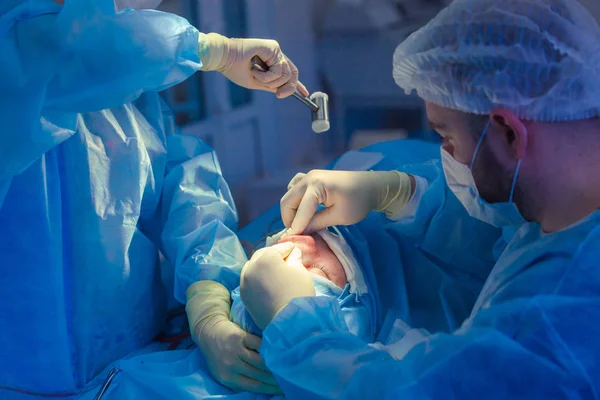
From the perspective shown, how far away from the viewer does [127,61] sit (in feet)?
3.69

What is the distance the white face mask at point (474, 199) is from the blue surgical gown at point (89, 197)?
61 cm

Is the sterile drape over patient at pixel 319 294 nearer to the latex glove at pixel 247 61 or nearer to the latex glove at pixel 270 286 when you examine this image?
the latex glove at pixel 270 286

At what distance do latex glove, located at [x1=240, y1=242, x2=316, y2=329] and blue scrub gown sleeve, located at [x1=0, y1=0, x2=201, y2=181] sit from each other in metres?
0.45

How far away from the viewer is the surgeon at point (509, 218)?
2.79ft

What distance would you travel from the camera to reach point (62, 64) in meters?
1.08

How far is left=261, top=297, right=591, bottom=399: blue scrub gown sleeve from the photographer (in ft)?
2.75

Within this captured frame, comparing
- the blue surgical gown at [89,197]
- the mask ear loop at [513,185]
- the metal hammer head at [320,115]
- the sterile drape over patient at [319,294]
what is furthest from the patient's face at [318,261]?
the mask ear loop at [513,185]

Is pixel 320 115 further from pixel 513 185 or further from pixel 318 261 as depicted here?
pixel 513 185

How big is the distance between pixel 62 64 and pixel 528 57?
832 mm

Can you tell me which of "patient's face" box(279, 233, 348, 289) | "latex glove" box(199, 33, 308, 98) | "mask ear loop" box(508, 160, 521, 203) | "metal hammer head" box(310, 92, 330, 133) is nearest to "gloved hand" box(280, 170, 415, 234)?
"patient's face" box(279, 233, 348, 289)

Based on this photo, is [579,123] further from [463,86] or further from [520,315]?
[520,315]

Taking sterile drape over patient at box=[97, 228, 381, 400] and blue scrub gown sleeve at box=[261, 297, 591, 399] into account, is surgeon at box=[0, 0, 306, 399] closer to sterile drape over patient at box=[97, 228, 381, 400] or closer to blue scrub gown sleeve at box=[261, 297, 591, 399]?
sterile drape over patient at box=[97, 228, 381, 400]

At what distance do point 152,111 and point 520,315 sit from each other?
1108 mm

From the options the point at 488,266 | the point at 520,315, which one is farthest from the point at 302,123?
the point at 520,315
